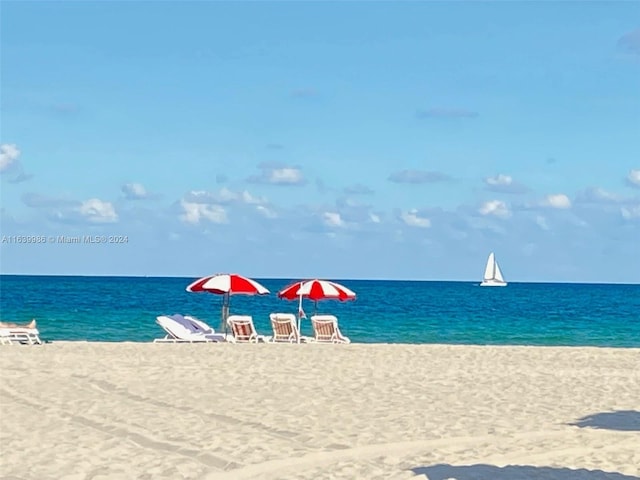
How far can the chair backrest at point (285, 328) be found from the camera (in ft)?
73.1

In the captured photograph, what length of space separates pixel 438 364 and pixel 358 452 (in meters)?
8.96

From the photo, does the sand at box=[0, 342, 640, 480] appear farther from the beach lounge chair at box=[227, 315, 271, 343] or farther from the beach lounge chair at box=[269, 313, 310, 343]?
the beach lounge chair at box=[269, 313, 310, 343]

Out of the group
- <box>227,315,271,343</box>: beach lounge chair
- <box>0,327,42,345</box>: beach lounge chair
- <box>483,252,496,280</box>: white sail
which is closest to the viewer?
<box>0,327,42,345</box>: beach lounge chair

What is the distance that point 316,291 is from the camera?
22797 millimetres

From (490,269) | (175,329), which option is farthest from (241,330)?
(490,269)

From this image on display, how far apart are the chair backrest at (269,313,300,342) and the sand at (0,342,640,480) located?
456 cm

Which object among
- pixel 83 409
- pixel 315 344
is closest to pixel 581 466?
pixel 83 409

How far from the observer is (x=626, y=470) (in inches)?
298

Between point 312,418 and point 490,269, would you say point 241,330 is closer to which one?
point 312,418

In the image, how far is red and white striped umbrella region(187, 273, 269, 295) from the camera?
22.3m

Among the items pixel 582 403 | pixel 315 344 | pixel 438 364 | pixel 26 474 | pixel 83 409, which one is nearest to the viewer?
pixel 26 474

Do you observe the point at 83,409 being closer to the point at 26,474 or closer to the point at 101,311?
the point at 26,474

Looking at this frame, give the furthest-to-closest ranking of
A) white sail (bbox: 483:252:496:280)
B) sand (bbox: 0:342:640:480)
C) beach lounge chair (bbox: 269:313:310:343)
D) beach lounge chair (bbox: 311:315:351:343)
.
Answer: white sail (bbox: 483:252:496:280), beach lounge chair (bbox: 311:315:351:343), beach lounge chair (bbox: 269:313:310:343), sand (bbox: 0:342:640:480)

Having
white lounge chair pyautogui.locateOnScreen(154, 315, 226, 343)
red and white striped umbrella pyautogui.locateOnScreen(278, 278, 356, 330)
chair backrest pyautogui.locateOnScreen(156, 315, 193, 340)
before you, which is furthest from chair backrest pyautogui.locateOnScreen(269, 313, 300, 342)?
chair backrest pyautogui.locateOnScreen(156, 315, 193, 340)
